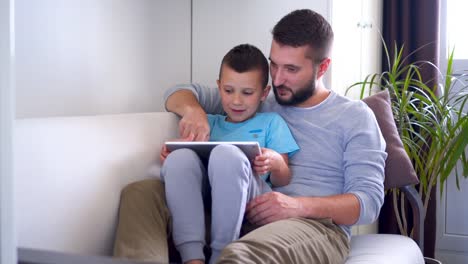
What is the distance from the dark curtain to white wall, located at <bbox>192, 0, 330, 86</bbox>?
90 cm

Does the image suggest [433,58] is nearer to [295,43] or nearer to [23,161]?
[295,43]

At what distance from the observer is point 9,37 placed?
0.74m

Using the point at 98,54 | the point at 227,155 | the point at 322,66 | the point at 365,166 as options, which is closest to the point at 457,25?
the point at 322,66

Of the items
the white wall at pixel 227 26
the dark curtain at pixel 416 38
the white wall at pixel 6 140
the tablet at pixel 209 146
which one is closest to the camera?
the white wall at pixel 6 140

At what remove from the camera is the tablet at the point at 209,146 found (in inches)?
59.3

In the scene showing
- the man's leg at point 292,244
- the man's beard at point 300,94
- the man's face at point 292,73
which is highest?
the man's face at point 292,73

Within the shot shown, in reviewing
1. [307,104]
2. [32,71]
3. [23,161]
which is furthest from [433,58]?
[23,161]

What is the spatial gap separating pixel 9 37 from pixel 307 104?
4.23 feet

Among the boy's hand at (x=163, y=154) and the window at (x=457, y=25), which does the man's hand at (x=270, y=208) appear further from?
the window at (x=457, y=25)

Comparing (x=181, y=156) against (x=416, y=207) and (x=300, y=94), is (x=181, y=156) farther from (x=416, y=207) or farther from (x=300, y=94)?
(x=416, y=207)

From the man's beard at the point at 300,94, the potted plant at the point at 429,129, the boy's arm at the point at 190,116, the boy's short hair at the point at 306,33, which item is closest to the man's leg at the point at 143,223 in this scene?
the boy's arm at the point at 190,116

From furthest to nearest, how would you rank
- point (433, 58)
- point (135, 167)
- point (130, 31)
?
point (433, 58) < point (130, 31) < point (135, 167)

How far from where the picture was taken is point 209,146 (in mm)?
1556

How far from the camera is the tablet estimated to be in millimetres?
1506
